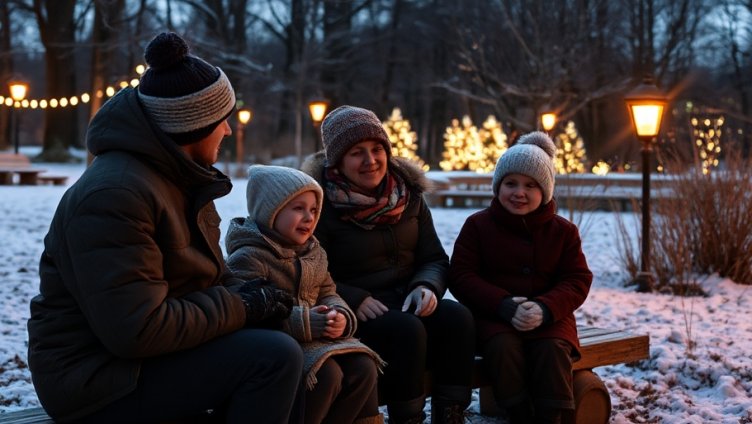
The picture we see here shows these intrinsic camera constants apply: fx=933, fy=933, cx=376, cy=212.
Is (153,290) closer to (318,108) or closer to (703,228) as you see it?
(703,228)

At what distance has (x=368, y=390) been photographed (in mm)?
3174

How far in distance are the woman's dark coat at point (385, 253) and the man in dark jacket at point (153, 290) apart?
108 cm

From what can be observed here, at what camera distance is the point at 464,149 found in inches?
969

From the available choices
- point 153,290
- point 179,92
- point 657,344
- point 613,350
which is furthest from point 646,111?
point 153,290

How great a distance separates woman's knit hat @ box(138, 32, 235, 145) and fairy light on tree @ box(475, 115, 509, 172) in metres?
20.6

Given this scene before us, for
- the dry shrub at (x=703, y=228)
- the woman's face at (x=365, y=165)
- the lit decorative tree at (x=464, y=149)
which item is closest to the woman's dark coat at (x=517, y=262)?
the woman's face at (x=365, y=165)

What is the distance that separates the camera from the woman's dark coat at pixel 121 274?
2.44 metres

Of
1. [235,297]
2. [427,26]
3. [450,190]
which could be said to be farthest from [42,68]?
[235,297]

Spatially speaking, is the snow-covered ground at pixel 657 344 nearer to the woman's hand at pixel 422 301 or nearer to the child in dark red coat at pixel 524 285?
the child in dark red coat at pixel 524 285

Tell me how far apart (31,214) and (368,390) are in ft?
34.8

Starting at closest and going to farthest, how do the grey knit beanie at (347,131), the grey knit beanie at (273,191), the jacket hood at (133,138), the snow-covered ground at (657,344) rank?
the jacket hood at (133,138), the grey knit beanie at (273,191), the grey knit beanie at (347,131), the snow-covered ground at (657,344)

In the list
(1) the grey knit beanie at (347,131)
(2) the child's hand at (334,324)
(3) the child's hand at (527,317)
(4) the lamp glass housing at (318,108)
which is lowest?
(3) the child's hand at (527,317)

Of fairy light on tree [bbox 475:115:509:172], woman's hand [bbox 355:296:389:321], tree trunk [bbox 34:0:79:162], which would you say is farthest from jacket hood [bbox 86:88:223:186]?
tree trunk [bbox 34:0:79:162]

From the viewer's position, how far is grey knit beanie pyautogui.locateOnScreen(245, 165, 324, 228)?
3.38 m
